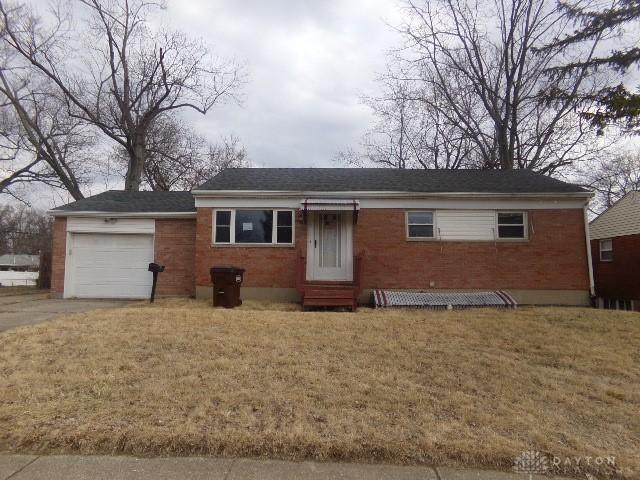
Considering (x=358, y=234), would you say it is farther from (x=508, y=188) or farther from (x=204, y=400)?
(x=204, y=400)

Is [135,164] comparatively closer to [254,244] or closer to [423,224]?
[254,244]

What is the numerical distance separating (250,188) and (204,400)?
9.39 m

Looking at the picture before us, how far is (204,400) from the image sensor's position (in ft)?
15.6

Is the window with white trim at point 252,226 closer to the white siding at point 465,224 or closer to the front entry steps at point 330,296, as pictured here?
the front entry steps at point 330,296

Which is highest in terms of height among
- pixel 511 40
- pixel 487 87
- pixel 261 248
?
pixel 511 40

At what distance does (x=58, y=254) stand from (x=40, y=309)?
3.66 metres

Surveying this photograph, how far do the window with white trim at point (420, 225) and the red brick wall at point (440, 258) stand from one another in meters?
0.22

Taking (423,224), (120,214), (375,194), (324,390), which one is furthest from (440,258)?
(120,214)

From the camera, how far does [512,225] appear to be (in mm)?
13391

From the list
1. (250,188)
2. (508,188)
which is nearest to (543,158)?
(508,188)

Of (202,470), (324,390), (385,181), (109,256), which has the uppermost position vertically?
(385,181)

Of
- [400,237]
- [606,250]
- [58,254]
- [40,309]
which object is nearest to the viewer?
[40,309]

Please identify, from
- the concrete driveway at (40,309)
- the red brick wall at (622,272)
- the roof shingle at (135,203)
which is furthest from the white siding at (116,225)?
the red brick wall at (622,272)

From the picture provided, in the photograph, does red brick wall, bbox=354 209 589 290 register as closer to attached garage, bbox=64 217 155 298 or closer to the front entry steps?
the front entry steps
